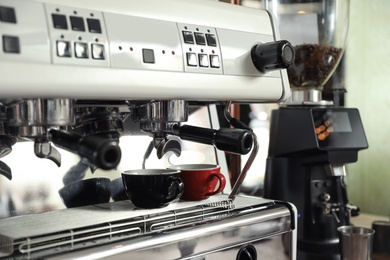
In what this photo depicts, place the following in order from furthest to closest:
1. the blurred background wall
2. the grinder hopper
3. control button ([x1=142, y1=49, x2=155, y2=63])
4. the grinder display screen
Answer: the blurred background wall < the grinder hopper < the grinder display screen < control button ([x1=142, y1=49, x2=155, y2=63])

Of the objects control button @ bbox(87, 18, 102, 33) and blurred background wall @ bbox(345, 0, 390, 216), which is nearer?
control button @ bbox(87, 18, 102, 33)

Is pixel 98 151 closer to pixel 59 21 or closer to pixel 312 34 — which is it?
pixel 59 21

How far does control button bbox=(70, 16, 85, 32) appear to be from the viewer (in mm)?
521

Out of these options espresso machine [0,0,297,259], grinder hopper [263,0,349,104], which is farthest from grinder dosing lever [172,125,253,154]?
grinder hopper [263,0,349,104]

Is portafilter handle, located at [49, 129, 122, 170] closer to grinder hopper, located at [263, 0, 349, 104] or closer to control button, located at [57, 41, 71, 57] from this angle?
control button, located at [57, 41, 71, 57]

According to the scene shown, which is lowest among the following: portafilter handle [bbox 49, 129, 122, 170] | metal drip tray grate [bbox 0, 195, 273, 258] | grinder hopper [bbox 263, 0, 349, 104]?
metal drip tray grate [bbox 0, 195, 273, 258]

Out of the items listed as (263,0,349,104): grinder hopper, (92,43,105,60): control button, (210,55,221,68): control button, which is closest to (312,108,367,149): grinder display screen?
(263,0,349,104): grinder hopper

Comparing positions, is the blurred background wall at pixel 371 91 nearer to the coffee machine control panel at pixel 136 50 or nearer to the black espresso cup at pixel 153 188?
the coffee machine control panel at pixel 136 50

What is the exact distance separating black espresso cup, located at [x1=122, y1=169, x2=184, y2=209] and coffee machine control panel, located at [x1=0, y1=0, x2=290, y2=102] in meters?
0.12

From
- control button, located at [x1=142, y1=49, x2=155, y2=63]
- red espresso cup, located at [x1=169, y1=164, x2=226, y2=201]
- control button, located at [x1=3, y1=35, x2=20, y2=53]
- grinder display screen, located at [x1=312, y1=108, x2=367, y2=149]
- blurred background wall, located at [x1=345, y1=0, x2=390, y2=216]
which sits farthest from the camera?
blurred background wall, located at [x1=345, y1=0, x2=390, y2=216]

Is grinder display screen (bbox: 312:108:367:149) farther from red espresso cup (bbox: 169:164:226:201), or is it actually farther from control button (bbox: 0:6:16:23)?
control button (bbox: 0:6:16:23)

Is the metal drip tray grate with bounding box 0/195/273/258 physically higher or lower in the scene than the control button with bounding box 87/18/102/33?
lower

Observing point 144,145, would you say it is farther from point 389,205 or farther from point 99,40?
point 389,205

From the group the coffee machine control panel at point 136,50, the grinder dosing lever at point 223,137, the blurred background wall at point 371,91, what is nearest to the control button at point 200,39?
the coffee machine control panel at point 136,50
